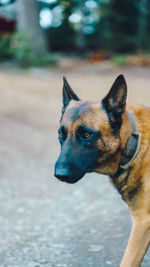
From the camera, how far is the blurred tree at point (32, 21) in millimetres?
14984

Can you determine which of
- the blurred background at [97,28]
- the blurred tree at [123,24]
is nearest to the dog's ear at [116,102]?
the blurred background at [97,28]

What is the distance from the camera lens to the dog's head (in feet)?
9.89

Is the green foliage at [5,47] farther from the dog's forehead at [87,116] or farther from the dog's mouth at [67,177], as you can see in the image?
the dog's mouth at [67,177]

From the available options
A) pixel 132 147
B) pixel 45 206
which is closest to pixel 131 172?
pixel 132 147

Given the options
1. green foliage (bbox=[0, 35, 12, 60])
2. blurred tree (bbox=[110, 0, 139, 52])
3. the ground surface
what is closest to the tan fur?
the ground surface

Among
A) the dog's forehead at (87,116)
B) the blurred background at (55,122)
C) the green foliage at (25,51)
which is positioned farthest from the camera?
the green foliage at (25,51)

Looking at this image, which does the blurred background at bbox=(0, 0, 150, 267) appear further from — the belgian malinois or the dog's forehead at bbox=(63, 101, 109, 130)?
the dog's forehead at bbox=(63, 101, 109, 130)

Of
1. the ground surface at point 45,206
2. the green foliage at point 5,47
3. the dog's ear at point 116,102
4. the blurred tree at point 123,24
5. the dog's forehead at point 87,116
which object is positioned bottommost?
the ground surface at point 45,206

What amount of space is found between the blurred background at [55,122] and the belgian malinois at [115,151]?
775 millimetres

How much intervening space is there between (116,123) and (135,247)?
104cm

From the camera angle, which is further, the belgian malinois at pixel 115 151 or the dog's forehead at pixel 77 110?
the dog's forehead at pixel 77 110

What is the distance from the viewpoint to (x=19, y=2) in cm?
1514

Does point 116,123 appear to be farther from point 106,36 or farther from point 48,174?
point 106,36

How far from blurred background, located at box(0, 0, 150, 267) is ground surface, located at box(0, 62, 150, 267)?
0.5 inches
